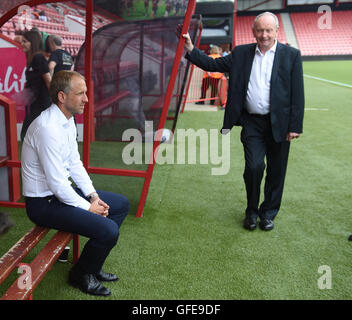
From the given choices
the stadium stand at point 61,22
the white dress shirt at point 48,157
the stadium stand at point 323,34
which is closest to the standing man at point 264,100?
the stadium stand at point 61,22

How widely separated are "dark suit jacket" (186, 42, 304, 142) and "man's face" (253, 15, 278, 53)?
10cm

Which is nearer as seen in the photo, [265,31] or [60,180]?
[60,180]

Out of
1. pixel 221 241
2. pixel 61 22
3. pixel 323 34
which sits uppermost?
pixel 323 34

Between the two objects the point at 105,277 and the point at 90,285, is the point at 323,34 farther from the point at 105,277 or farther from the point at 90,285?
the point at 90,285

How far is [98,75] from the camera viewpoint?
3.71m

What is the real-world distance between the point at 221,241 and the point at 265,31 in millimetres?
1643

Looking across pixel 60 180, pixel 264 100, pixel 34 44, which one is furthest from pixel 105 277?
pixel 34 44

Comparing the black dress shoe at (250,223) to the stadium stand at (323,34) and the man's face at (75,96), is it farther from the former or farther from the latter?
the stadium stand at (323,34)

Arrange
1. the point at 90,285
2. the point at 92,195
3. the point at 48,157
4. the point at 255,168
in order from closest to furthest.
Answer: the point at 48,157
the point at 90,285
the point at 92,195
the point at 255,168

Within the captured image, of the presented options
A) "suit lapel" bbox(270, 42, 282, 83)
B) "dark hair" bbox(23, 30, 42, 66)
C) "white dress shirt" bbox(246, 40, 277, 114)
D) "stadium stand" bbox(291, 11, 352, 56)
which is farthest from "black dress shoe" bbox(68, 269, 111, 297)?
"stadium stand" bbox(291, 11, 352, 56)

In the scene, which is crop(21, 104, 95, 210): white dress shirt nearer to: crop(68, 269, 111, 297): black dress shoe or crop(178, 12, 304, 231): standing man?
crop(68, 269, 111, 297): black dress shoe

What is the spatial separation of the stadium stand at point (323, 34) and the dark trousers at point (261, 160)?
34961 mm

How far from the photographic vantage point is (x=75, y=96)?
211cm

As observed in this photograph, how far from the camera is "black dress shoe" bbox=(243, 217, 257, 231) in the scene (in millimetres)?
3223
